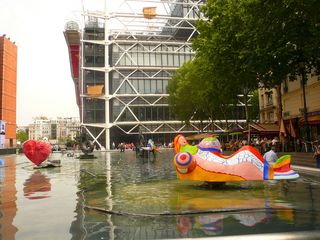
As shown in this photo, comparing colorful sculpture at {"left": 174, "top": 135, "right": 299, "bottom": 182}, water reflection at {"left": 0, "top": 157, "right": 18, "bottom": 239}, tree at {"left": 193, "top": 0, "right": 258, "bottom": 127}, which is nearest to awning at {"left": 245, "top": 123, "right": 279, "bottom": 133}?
tree at {"left": 193, "top": 0, "right": 258, "bottom": 127}

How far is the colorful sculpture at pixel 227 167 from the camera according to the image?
1286cm

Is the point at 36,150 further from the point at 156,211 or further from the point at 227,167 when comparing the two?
the point at 156,211

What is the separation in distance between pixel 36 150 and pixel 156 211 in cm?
1922

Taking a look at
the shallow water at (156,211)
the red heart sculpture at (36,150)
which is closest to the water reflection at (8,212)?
the shallow water at (156,211)

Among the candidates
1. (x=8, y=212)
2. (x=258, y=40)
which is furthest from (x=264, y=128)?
(x=8, y=212)

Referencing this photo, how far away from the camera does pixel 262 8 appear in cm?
2064

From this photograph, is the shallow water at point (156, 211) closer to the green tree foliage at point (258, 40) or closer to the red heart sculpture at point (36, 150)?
the green tree foliage at point (258, 40)

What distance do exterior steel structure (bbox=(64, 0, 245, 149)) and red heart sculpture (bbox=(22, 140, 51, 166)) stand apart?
Result: 5752cm

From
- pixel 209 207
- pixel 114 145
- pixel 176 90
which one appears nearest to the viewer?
pixel 209 207

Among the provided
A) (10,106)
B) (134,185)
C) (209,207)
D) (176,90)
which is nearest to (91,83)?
(10,106)

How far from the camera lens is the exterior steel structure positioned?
86000 mm

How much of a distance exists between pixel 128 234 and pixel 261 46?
63.1 ft

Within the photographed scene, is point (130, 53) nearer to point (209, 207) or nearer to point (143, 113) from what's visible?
point (143, 113)

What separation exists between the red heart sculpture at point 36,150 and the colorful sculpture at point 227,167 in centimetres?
1596
